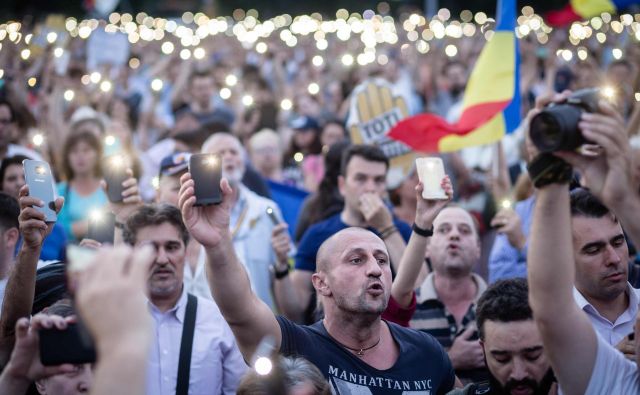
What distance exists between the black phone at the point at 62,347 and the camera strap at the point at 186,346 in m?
1.64

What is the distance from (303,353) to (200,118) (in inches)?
248

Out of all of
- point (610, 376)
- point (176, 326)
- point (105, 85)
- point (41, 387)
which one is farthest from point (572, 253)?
point (105, 85)

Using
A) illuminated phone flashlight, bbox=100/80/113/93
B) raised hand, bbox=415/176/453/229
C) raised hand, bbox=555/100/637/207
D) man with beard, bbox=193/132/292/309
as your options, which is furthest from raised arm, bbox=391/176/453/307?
illuminated phone flashlight, bbox=100/80/113/93

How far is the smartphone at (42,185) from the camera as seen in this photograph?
4137 millimetres

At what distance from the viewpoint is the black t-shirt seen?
3902 mm

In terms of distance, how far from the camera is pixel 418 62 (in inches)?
615

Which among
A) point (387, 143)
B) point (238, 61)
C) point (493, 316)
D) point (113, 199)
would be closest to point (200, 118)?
point (387, 143)

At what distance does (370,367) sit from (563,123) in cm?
165

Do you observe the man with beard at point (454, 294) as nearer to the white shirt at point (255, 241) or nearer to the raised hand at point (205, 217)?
the white shirt at point (255, 241)

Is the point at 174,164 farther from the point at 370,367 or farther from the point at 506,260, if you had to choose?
the point at 370,367

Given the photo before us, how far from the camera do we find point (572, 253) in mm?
3066

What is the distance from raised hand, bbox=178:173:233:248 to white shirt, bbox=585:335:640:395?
1.51m

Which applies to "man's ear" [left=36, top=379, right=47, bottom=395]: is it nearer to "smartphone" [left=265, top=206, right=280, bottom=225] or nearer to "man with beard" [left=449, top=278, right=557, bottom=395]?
"man with beard" [left=449, top=278, right=557, bottom=395]

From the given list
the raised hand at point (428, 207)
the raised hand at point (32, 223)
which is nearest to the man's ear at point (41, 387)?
the raised hand at point (32, 223)
